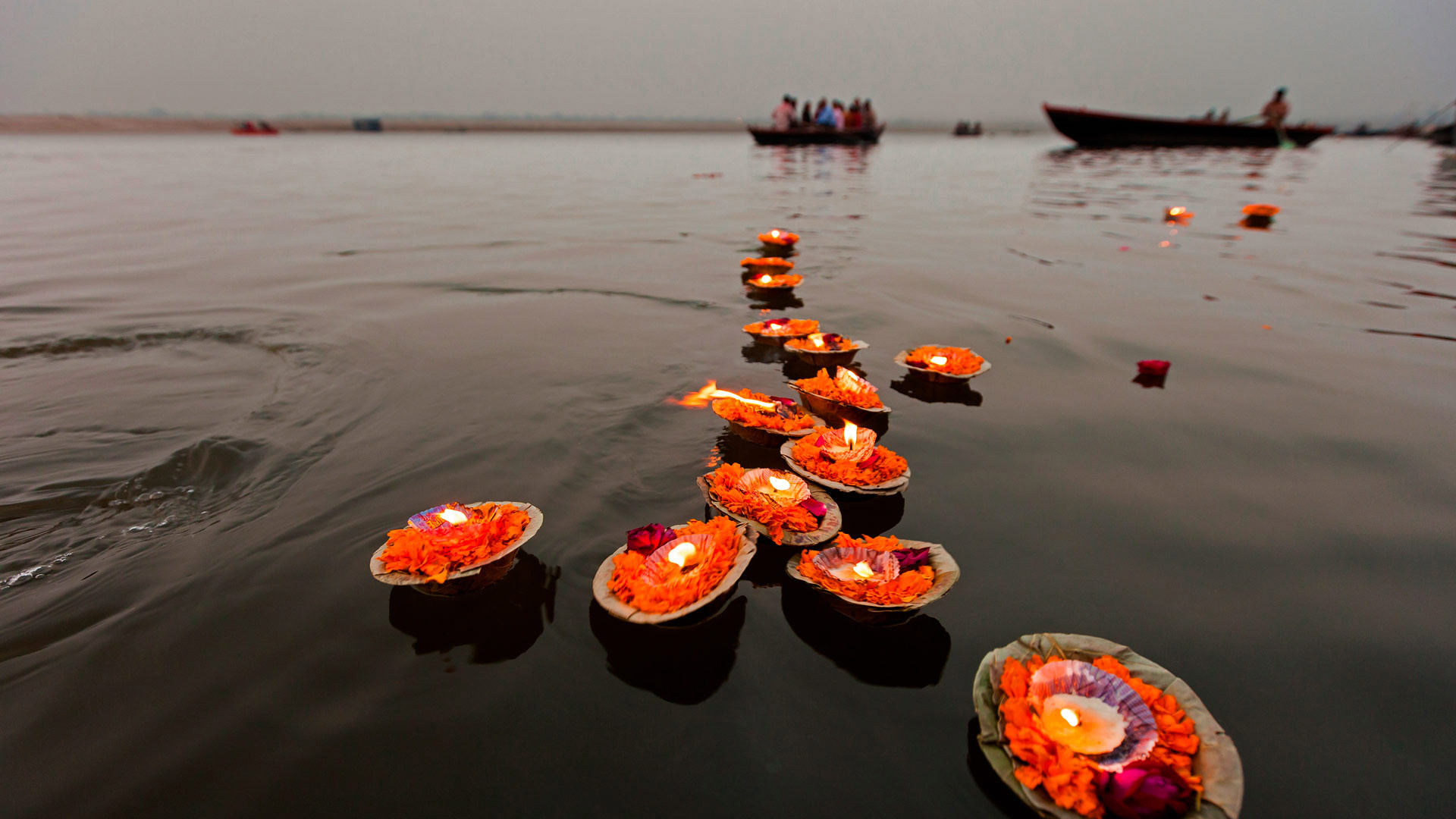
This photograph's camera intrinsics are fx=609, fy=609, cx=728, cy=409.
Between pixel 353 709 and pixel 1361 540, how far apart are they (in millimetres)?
5513

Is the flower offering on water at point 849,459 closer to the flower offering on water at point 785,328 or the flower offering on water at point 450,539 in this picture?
the flower offering on water at point 450,539

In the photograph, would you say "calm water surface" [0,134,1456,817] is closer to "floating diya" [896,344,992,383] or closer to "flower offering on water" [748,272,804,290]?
"floating diya" [896,344,992,383]

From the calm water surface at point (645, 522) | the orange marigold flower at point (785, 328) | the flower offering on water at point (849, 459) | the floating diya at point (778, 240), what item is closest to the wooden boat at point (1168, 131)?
the calm water surface at point (645, 522)

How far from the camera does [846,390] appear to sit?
15.6ft

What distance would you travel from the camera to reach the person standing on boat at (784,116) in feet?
129

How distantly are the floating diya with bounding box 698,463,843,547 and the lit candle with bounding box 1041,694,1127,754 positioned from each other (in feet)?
4.30

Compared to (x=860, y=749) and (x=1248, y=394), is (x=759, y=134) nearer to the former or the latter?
(x=1248, y=394)

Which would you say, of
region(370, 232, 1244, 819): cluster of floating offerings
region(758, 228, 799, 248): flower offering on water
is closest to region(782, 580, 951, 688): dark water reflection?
region(370, 232, 1244, 819): cluster of floating offerings

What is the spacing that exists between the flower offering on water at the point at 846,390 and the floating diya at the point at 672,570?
6.00 feet

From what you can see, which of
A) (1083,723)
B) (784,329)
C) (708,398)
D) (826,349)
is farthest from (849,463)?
(784,329)

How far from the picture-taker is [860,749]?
2.50m

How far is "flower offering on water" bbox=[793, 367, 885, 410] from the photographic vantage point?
15.4ft

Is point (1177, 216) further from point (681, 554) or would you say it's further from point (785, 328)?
point (681, 554)

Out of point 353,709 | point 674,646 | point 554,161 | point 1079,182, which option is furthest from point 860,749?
point 554,161
